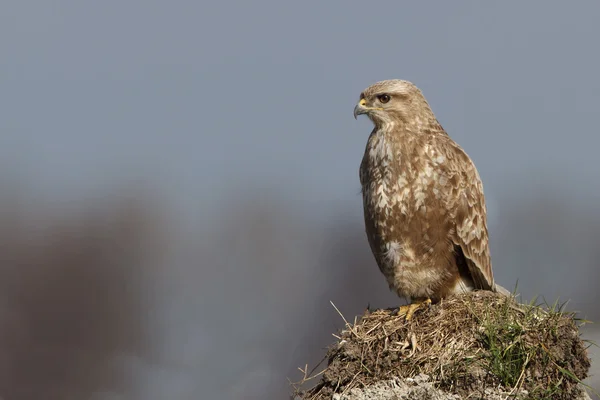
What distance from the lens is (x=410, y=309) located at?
6.95m

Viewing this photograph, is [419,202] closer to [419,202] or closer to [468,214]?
[419,202]

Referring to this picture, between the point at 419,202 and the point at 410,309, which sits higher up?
the point at 419,202

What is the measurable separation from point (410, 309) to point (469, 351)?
0.90 meters

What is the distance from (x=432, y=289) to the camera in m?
7.51

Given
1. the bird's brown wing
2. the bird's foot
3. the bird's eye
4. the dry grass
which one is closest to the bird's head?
the bird's eye

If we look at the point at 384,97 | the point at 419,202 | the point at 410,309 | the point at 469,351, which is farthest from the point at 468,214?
the point at 469,351

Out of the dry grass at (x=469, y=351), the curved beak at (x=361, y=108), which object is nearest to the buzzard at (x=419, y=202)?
the curved beak at (x=361, y=108)

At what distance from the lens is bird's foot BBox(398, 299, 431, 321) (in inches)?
268

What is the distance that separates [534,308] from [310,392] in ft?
6.57

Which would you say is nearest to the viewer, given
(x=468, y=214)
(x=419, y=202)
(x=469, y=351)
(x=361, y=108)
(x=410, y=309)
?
(x=469, y=351)

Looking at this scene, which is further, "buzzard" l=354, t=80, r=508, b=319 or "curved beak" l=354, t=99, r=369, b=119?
"curved beak" l=354, t=99, r=369, b=119

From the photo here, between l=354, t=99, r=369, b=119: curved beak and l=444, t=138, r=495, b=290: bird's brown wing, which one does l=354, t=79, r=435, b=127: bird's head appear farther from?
l=444, t=138, r=495, b=290: bird's brown wing

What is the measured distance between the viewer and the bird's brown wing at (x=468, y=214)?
7.50 metres

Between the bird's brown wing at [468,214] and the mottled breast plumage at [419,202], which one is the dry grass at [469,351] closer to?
the mottled breast plumage at [419,202]
